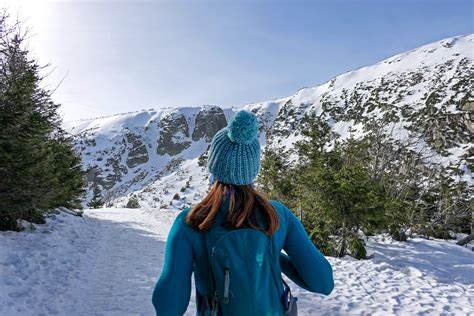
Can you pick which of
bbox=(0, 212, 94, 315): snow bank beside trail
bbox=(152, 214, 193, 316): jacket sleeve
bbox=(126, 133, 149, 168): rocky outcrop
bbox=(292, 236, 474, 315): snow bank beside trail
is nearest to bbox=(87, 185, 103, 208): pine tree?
bbox=(0, 212, 94, 315): snow bank beside trail

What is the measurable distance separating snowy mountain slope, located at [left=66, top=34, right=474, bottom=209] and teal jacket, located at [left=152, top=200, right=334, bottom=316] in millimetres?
3895

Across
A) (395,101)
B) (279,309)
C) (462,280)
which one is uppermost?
(395,101)

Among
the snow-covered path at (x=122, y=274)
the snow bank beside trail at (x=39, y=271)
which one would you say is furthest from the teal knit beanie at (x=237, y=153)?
the snow bank beside trail at (x=39, y=271)

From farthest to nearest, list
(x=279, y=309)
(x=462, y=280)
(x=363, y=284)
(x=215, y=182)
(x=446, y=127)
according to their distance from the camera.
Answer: (x=446, y=127) < (x=462, y=280) < (x=363, y=284) < (x=215, y=182) < (x=279, y=309)

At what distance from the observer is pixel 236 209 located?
56.7 inches

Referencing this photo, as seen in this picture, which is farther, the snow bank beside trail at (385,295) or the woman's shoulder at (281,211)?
the snow bank beside trail at (385,295)

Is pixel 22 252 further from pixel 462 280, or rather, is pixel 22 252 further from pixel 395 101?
pixel 395 101

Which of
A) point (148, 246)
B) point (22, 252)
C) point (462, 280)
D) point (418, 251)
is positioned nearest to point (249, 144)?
point (22, 252)

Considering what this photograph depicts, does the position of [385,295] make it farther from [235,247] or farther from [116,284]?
[235,247]

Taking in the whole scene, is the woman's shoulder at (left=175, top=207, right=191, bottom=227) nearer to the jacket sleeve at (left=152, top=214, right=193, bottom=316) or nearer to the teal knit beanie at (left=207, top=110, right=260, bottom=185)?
the jacket sleeve at (left=152, top=214, right=193, bottom=316)

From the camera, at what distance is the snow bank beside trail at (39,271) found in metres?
4.93

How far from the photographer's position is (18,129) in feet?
23.1

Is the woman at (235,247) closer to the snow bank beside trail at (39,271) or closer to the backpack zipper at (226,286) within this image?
the backpack zipper at (226,286)

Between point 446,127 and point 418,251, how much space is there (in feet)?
148
